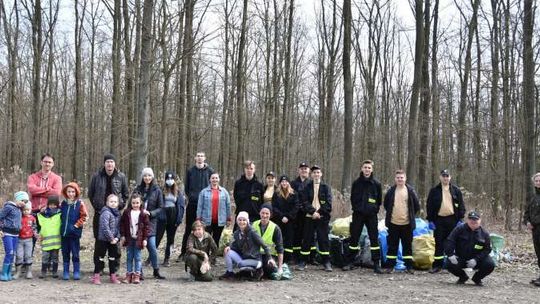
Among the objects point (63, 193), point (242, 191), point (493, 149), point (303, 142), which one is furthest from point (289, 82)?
point (63, 193)

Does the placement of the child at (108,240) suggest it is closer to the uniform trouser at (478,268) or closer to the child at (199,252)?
the child at (199,252)

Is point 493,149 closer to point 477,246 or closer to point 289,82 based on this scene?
point 289,82

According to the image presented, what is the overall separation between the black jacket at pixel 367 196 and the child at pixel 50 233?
4.89m

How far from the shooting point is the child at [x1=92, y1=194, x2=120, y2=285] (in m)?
7.32

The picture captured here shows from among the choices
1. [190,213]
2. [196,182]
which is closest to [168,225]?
[190,213]

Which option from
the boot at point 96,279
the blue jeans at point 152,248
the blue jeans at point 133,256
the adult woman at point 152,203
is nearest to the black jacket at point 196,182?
the adult woman at point 152,203

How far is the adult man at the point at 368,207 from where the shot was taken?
8812mm

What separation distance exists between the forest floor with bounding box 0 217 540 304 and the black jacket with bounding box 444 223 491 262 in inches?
19.3

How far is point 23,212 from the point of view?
24.7 ft

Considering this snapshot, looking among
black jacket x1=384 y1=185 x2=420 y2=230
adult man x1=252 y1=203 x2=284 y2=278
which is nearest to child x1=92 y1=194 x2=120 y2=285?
adult man x1=252 y1=203 x2=284 y2=278

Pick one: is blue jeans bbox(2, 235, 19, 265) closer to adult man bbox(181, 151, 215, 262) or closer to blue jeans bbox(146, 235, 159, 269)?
blue jeans bbox(146, 235, 159, 269)

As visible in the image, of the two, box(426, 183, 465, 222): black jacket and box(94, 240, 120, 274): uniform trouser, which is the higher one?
box(426, 183, 465, 222): black jacket

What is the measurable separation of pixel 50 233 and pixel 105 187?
3.40ft

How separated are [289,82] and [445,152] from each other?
34.5 ft
